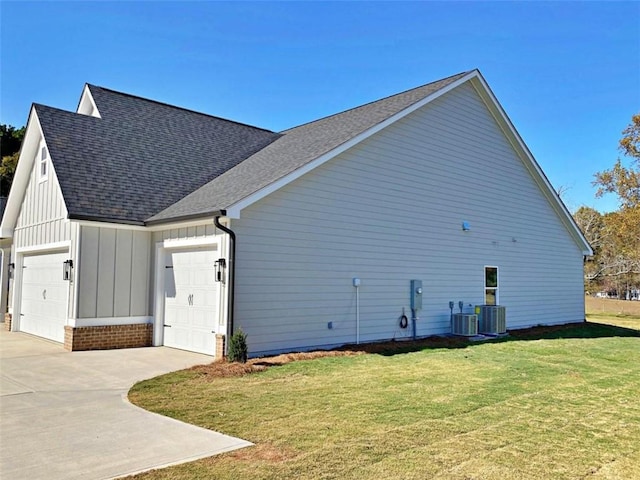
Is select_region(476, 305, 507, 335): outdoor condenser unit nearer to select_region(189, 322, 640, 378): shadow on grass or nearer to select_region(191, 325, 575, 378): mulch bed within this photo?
select_region(189, 322, 640, 378): shadow on grass

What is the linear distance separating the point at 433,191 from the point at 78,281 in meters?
9.36

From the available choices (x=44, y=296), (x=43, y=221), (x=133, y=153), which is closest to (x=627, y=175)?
(x=133, y=153)

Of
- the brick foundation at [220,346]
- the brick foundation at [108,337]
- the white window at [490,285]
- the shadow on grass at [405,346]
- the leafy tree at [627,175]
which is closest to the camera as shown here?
the shadow on grass at [405,346]

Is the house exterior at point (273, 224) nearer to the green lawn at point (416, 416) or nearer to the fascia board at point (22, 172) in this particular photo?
the fascia board at point (22, 172)

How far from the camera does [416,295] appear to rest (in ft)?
44.8

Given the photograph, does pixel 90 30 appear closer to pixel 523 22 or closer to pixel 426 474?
pixel 523 22

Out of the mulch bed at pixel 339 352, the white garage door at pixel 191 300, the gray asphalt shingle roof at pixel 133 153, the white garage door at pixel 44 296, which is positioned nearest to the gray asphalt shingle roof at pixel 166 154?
the gray asphalt shingle roof at pixel 133 153

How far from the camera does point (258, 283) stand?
1066 cm

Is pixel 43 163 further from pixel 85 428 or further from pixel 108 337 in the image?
pixel 85 428

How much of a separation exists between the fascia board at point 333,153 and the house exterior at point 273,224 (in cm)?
4

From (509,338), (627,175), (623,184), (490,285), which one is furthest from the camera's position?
(623,184)

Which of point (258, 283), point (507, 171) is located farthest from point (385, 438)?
point (507, 171)

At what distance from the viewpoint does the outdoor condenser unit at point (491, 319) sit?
1507 centimetres

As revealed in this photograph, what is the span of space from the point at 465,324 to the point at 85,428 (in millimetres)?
10963
